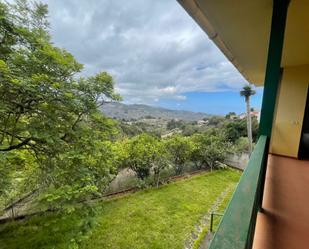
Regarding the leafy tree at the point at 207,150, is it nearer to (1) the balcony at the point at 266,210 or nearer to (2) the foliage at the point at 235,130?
(2) the foliage at the point at 235,130

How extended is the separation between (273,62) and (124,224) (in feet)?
18.6

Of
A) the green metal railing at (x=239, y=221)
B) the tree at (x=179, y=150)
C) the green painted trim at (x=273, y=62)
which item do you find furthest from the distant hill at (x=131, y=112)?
the green metal railing at (x=239, y=221)

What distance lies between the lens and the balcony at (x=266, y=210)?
0.48m

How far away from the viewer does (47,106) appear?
3268 mm

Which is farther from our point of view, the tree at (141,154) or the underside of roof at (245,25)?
the tree at (141,154)

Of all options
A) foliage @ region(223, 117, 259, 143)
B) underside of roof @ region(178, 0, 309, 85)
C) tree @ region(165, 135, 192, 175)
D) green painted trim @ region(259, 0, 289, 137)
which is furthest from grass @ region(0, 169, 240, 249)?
foliage @ region(223, 117, 259, 143)

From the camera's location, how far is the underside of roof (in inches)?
67.6

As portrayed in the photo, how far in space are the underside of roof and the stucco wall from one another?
3.26 ft

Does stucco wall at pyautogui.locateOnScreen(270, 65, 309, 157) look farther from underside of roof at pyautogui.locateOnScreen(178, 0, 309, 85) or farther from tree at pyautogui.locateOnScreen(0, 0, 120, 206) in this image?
tree at pyautogui.locateOnScreen(0, 0, 120, 206)

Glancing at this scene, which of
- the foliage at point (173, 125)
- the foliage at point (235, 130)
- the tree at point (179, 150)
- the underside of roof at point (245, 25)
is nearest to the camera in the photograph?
the underside of roof at point (245, 25)

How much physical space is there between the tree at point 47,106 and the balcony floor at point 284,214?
2.74 m

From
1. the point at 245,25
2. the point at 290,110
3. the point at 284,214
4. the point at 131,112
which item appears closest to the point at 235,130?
the point at 290,110

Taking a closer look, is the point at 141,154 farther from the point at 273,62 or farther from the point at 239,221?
the point at 239,221

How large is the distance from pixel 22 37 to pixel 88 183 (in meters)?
2.84
